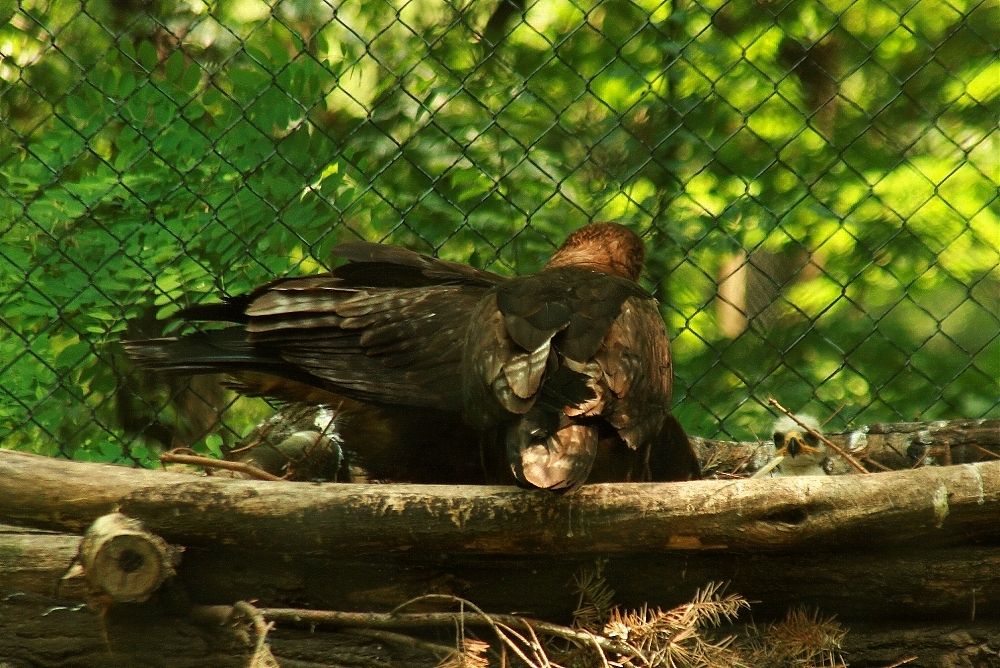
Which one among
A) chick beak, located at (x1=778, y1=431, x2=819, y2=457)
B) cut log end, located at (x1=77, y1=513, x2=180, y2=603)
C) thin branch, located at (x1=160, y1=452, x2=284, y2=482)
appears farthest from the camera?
chick beak, located at (x1=778, y1=431, x2=819, y2=457)

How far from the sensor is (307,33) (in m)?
6.16

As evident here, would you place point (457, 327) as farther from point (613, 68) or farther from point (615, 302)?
point (613, 68)

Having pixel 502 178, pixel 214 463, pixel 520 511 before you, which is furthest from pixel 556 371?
pixel 502 178

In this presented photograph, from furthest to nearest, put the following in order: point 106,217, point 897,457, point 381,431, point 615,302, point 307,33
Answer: point 307,33 → point 106,217 → point 897,457 → point 381,431 → point 615,302

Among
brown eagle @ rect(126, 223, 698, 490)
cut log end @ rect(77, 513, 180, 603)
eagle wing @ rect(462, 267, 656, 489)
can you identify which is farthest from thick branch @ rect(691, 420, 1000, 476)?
cut log end @ rect(77, 513, 180, 603)

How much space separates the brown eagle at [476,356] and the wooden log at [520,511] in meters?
0.15

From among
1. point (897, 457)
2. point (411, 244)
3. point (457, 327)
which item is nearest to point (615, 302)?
point (457, 327)

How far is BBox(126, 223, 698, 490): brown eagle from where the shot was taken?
2998mm

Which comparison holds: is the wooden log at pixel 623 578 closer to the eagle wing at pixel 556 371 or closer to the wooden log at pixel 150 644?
the wooden log at pixel 150 644

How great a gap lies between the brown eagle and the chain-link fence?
2.13 ft

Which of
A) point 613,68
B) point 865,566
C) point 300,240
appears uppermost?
point 613,68

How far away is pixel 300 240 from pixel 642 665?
7.43 feet

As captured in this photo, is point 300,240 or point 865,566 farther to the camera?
point 300,240

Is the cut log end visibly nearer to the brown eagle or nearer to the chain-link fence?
the brown eagle
